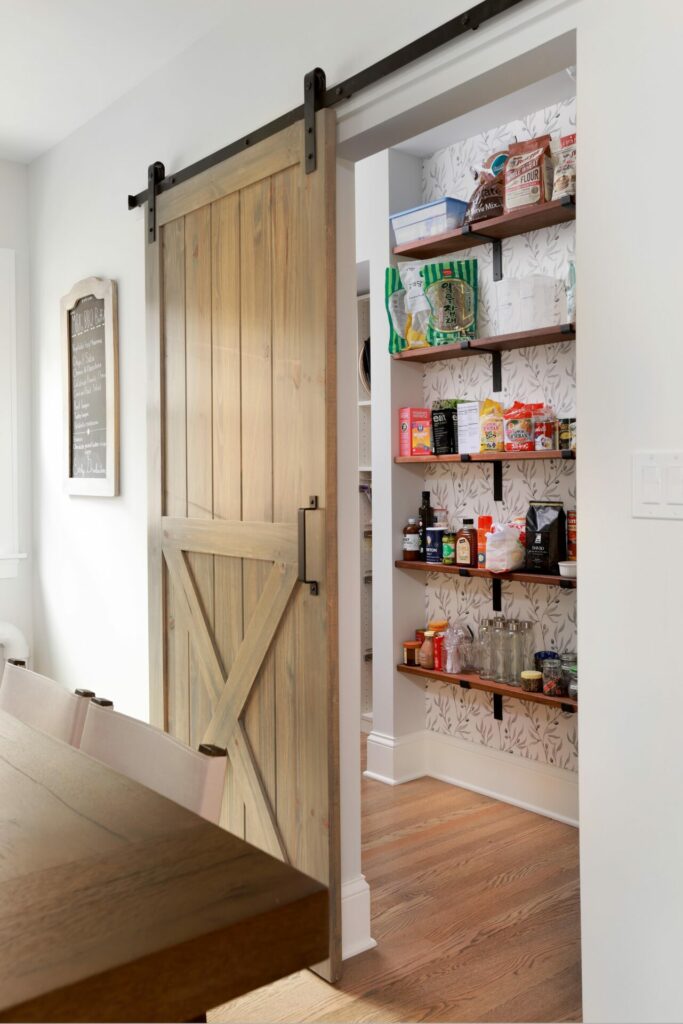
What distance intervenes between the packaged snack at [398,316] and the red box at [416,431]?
271 millimetres

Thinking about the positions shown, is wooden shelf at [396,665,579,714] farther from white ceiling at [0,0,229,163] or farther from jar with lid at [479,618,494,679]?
white ceiling at [0,0,229,163]

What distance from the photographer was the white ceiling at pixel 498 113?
9.98ft

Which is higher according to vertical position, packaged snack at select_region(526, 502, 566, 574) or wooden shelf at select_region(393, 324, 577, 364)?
wooden shelf at select_region(393, 324, 577, 364)

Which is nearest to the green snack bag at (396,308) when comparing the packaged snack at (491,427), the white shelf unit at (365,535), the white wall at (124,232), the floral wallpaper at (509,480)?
the floral wallpaper at (509,480)

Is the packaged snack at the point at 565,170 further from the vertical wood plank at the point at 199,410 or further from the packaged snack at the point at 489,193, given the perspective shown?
the vertical wood plank at the point at 199,410

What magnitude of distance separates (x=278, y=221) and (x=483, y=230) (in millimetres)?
1187

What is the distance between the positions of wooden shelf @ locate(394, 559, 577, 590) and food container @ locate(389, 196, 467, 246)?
1.32 metres

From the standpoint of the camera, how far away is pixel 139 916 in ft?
2.69

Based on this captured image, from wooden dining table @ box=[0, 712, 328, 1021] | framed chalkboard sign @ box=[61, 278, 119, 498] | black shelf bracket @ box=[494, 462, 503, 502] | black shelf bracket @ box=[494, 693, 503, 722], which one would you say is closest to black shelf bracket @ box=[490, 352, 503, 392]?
black shelf bracket @ box=[494, 462, 503, 502]

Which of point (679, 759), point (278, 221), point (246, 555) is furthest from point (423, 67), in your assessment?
point (679, 759)

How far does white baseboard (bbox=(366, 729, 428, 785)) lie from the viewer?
3.71m

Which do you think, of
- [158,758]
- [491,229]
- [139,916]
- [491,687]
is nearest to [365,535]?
[491,687]

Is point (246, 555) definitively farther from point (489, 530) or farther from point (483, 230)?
point (483, 230)

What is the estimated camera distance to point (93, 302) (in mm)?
3525
